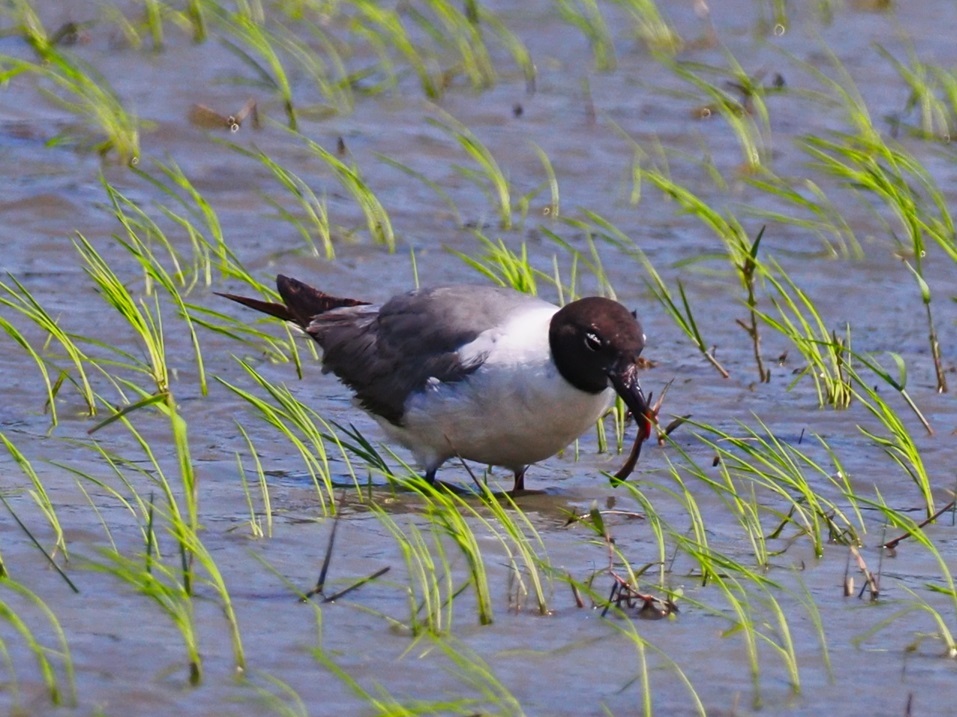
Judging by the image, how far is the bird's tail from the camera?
20.1 feet

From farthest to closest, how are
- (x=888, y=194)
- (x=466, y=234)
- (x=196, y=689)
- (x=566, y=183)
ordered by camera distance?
(x=566, y=183)
(x=466, y=234)
(x=888, y=194)
(x=196, y=689)

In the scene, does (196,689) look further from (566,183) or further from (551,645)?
(566,183)

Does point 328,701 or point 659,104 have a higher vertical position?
point 659,104

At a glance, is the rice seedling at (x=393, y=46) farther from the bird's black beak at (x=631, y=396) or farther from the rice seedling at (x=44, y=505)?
the rice seedling at (x=44, y=505)

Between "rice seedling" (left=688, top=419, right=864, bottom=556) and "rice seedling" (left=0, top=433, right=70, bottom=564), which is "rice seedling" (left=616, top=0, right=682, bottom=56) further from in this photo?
"rice seedling" (left=0, top=433, right=70, bottom=564)

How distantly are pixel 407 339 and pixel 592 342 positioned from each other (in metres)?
0.77

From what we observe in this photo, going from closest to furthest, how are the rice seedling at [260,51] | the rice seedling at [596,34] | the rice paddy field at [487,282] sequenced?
the rice paddy field at [487,282], the rice seedling at [260,51], the rice seedling at [596,34]

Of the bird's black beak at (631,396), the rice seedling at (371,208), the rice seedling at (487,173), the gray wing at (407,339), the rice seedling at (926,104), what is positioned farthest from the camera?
the rice seedling at (926,104)

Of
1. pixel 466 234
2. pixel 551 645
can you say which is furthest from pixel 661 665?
pixel 466 234

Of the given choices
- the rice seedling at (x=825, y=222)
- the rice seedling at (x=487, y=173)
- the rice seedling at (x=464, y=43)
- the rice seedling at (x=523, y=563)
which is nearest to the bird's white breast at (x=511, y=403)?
the rice seedling at (x=523, y=563)

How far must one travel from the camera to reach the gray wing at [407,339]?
17.7 ft

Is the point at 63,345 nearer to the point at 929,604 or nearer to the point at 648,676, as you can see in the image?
the point at 648,676

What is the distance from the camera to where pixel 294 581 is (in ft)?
14.3

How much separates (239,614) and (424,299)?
5.84 feet
